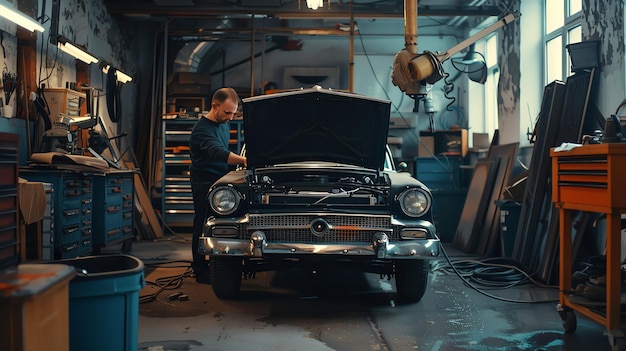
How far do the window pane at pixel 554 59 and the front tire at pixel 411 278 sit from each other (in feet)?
13.3

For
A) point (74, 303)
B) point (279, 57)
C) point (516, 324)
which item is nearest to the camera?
point (74, 303)

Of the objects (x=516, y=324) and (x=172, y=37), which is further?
(x=172, y=37)

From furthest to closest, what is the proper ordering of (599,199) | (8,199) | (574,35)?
(574,35) < (599,199) < (8,199)

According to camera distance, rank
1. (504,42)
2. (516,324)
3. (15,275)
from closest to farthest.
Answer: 1. (15,275)
2. (516,324)
3. (504,42)

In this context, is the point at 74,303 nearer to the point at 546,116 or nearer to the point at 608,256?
the point at 608,256

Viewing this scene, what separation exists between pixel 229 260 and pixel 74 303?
75.0 inches

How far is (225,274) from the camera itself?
401 cm

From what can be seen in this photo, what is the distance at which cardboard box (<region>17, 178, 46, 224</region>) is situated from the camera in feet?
14.1

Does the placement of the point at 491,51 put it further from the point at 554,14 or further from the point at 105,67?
the point at 105,67

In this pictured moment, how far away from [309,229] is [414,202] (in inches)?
28.2

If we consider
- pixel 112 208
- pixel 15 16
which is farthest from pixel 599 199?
pixel 112 208

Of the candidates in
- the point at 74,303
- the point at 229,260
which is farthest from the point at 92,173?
the point at 74,303

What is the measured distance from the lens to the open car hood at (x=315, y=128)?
425 centimetres

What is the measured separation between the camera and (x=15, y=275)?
176cm
